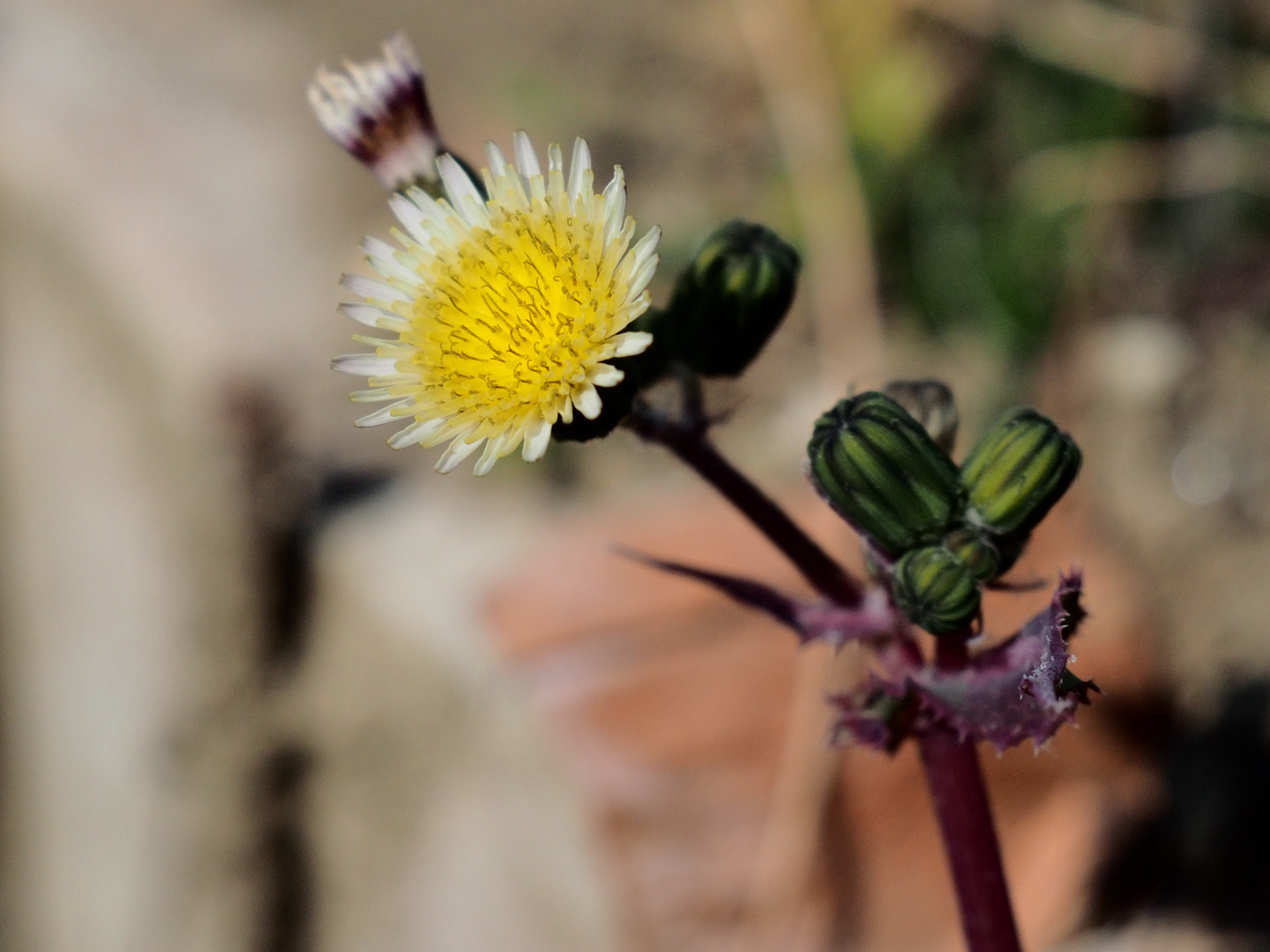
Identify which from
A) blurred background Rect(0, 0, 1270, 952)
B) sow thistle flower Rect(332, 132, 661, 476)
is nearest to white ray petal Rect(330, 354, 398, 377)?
sow thistle flower Rect(332, 132, 661, 476)

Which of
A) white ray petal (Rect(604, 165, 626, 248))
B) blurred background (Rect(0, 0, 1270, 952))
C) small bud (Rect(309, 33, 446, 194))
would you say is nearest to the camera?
white ray petal (Rect(604, 165, 626, 248))

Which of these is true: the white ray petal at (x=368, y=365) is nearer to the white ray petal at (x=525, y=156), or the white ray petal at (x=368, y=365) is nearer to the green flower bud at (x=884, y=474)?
the white ray petal at (x=525, y=156)

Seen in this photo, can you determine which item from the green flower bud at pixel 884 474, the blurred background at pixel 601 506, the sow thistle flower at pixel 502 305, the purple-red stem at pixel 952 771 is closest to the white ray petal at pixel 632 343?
the sow thistle flower at pixel 502 305

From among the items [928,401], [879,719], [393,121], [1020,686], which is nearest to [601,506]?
[393,121]

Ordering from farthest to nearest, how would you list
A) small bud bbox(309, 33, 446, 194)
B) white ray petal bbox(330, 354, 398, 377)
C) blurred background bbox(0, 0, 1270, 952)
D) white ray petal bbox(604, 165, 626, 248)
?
blurred background bbox(0, 0, 1270, 952)
small bud bbox(309, 33, 446, 194)
white ray petal bbox(330, 354, 398, 377)
white ray petal bbox(604, 165, 626, 248)

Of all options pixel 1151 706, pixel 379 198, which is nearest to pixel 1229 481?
pixel 1151 706

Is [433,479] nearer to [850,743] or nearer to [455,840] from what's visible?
[455,840]

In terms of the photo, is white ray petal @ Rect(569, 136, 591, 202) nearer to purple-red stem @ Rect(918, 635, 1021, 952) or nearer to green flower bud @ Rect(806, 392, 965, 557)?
green flower bud @ Rect(806, 392, 965, 557)

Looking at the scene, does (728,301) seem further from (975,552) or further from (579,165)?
(975,552)
